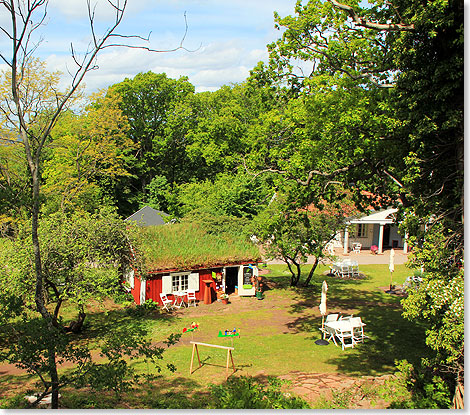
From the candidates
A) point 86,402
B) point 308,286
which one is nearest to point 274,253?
point 308,286

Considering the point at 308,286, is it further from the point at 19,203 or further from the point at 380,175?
the point at 19,203

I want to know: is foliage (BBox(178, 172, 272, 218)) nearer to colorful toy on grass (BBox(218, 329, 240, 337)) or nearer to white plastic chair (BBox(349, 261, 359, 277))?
white plastic chair (BBox(349, 261, 359, 277))

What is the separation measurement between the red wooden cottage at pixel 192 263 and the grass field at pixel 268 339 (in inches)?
40.4

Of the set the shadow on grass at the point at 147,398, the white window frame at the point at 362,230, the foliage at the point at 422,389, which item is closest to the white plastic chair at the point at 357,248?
the white window frame at the point at 362,230

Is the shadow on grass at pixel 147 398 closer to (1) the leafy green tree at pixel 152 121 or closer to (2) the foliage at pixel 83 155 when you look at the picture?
(2) the foliage at pixel 83 155

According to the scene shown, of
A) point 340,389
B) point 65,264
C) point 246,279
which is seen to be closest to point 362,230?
point 246,279

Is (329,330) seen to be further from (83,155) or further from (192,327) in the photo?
(83,155)

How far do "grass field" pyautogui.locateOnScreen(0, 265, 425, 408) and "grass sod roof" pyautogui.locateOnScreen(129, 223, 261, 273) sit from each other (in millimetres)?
1959

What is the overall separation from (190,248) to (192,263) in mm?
795

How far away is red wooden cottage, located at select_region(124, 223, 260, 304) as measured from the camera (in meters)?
19.2

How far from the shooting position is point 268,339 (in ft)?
48.7

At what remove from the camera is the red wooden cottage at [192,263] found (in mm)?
19203

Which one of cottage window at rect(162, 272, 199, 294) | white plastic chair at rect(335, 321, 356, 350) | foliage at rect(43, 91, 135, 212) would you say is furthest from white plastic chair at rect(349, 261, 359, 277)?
foliage at rect(43, 91, 135, 212)

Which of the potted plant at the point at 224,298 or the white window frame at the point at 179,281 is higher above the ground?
the white window frame at the point at 179,281
